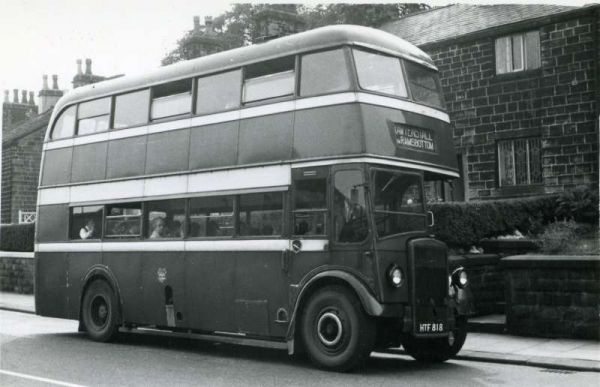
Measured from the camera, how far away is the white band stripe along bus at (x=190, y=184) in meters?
9.37

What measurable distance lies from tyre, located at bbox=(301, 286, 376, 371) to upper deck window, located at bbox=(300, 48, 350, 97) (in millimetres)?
2596

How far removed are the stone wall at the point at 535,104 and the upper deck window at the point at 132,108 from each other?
474 inches

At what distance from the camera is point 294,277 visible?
30.1ft


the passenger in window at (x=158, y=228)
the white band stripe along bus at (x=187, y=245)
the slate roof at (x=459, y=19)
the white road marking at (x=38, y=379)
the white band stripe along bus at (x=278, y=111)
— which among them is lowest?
the white road marking at (x=38, y=379)

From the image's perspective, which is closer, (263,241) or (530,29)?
(263,241)

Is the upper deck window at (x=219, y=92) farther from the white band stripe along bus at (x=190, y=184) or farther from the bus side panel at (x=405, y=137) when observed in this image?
the bus side panel at (x=405, y=137)

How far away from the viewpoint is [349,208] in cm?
868

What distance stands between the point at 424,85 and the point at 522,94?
37.1ft

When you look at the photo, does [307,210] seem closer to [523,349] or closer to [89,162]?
[523,349]

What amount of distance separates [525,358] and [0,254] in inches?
739

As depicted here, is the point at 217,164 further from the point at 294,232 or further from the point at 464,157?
the point at 464,157

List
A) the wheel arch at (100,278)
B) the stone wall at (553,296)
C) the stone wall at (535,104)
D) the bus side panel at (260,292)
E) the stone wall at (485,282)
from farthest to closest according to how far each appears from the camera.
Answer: the stone wall at (535,104)
the stone wall at (485,282)
the wheel arch at (100,278)
the stone wall at (553,296)
the bus side panel at (260,292)

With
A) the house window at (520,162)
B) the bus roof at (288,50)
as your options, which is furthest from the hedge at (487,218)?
the bus roof at (288,50)

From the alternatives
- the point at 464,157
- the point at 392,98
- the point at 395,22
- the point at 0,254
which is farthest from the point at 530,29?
the point at 0,254
